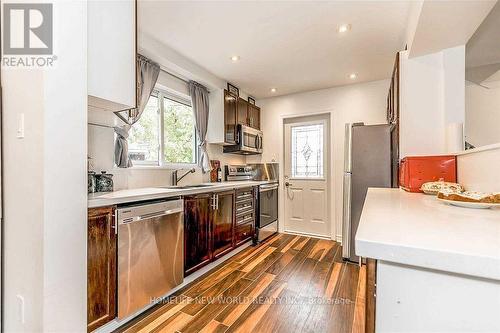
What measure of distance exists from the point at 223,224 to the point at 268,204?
49.7 inches

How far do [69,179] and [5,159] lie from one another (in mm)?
420

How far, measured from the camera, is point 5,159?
4.19 ft

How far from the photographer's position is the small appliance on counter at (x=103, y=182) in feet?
6.23

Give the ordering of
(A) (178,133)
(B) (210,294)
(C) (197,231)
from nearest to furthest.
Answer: (B) (210,294)
(C) (197,231)
(A) (178,133)

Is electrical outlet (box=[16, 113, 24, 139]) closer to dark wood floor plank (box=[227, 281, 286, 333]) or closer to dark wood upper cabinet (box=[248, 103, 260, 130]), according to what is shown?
dark wood floor plank (box=[227, 281, 286, 333])

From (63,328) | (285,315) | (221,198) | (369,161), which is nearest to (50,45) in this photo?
(63,328)

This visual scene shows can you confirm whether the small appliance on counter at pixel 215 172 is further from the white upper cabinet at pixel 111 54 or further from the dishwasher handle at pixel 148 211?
the white upper cabinet at pixel 111 54

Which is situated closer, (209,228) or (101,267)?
(101,267)

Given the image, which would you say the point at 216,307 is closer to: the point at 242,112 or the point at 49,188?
the point at 49,188

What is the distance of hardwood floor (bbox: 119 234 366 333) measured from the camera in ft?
5.41

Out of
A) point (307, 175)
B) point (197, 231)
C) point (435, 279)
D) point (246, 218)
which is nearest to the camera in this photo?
point (435, 279)

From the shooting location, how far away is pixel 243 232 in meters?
3.10

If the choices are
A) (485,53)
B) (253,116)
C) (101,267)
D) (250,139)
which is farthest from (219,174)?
(485,53)

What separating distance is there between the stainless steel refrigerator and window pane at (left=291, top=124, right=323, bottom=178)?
37.9 inches
